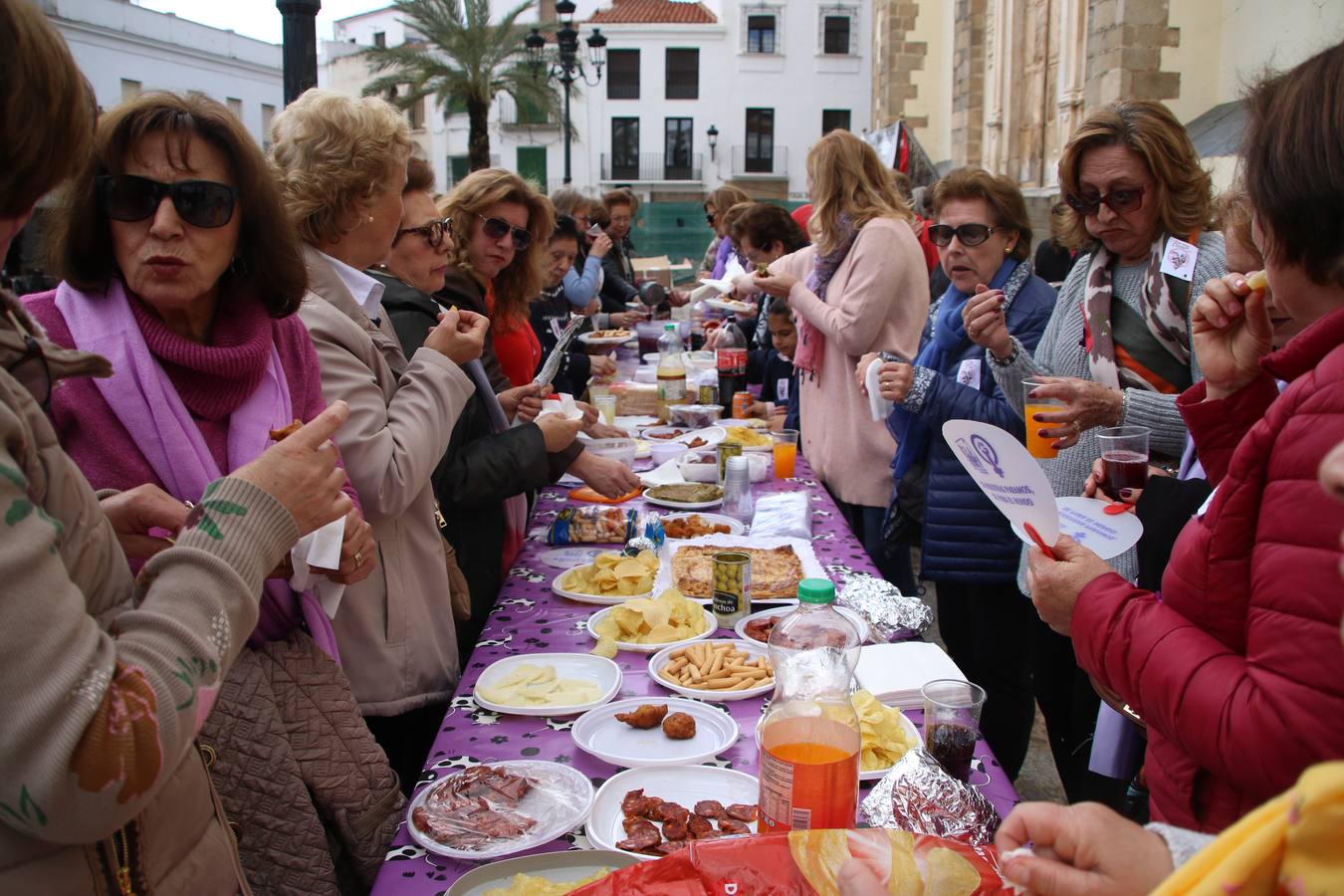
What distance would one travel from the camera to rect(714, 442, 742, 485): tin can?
151 inches

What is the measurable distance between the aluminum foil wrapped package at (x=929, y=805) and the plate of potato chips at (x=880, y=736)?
143 millimetres

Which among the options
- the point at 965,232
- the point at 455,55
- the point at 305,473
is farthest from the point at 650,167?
the point at 305,473

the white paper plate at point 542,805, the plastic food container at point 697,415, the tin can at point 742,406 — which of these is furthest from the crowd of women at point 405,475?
the tin can at point 742,406

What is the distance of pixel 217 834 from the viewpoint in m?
1.34

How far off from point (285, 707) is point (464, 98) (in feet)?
91.1

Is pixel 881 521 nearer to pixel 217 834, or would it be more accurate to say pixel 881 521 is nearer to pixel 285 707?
pixel 285 707

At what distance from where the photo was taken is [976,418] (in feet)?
10.9

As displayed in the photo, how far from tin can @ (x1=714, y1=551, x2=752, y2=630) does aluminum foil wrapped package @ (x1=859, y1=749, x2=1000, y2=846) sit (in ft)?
3.05

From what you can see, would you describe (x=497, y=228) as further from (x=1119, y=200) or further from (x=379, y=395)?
(x=1119, y=200)

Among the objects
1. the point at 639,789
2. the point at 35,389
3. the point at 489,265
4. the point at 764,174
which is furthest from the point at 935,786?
the point at 764,174

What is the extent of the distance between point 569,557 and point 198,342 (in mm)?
1515

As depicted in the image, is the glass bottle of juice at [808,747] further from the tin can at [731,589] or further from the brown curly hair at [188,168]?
the brown curly hair at [188,168]

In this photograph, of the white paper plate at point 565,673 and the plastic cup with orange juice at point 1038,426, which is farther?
the plastic cup with orange juice at point 1038,426

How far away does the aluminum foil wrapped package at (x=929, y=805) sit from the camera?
151cm
